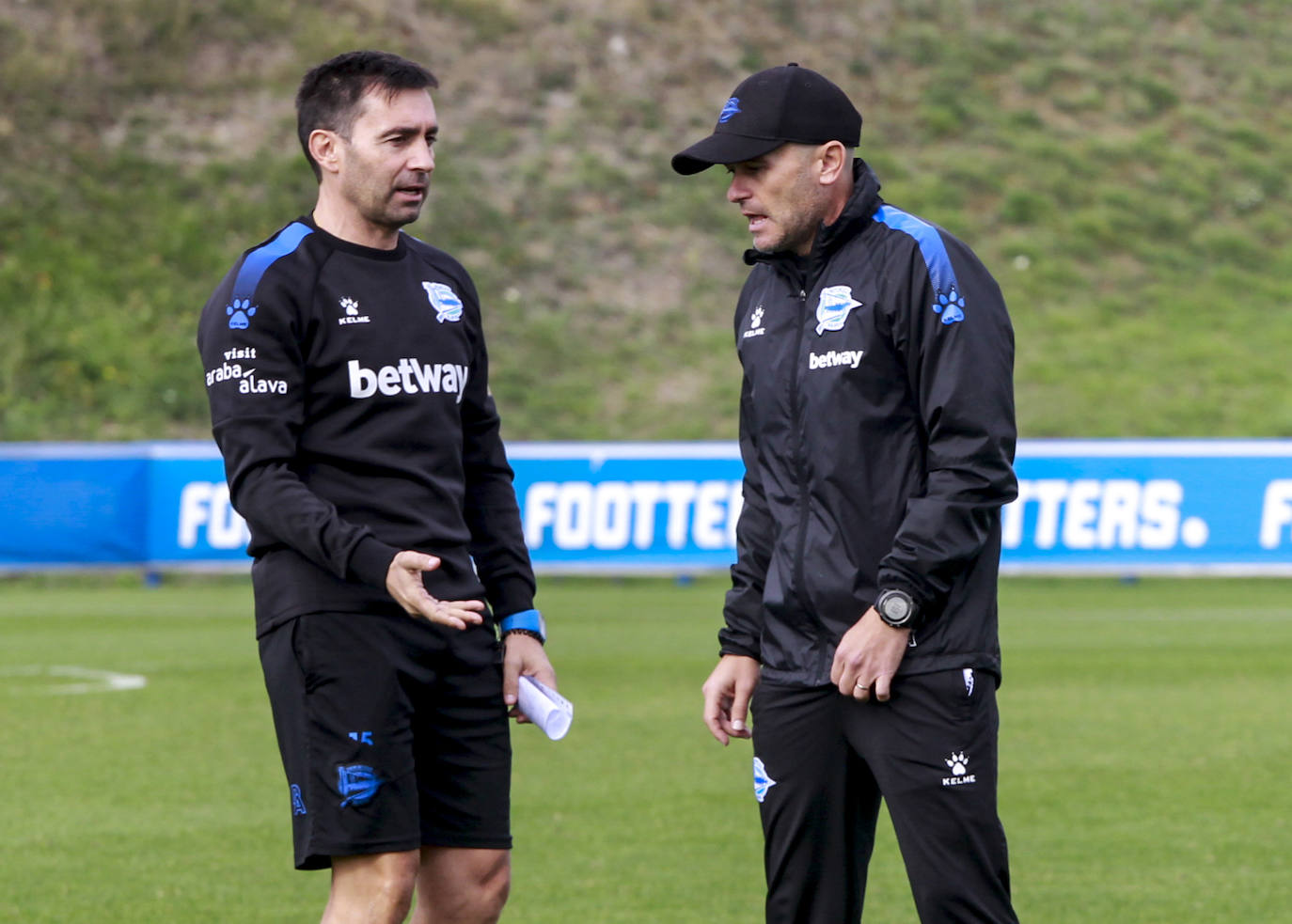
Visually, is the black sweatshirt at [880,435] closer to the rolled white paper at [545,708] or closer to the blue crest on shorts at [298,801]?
the rolled white paper at [545,708]

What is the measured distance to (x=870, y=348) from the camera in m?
4.05

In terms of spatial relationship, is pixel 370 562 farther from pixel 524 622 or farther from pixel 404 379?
pixel 524 622

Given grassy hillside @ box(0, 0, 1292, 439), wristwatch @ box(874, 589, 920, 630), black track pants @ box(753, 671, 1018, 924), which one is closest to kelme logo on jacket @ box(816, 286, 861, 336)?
wristwatch @ box(874, 589, 920, 630)

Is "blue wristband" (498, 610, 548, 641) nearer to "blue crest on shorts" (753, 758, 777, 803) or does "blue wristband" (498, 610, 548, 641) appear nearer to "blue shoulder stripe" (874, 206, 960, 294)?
"blue crest on shorts" (753, 758, 777, 803)

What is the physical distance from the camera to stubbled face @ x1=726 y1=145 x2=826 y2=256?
4184 mm

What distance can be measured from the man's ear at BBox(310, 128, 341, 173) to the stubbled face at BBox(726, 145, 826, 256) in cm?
88

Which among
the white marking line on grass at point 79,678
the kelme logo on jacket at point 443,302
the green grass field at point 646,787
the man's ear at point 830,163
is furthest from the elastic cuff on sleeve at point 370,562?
the white marking line on grass at point 79,678

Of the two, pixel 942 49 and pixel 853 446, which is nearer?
pixel 853 446

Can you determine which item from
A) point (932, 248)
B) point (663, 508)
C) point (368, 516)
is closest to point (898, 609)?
point (932, 248)

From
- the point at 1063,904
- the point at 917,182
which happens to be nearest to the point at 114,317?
the point at 917,182

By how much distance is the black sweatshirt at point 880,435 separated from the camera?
393cm

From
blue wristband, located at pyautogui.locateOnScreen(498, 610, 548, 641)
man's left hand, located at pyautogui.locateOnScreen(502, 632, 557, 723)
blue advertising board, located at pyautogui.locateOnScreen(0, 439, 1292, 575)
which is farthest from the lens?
blue advertising board, located at pyautogui.locateOnScreen(0, 439, 1292, 575)

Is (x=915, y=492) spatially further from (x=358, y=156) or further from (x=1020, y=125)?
(x=1020, y=125)

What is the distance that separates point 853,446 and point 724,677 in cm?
72
